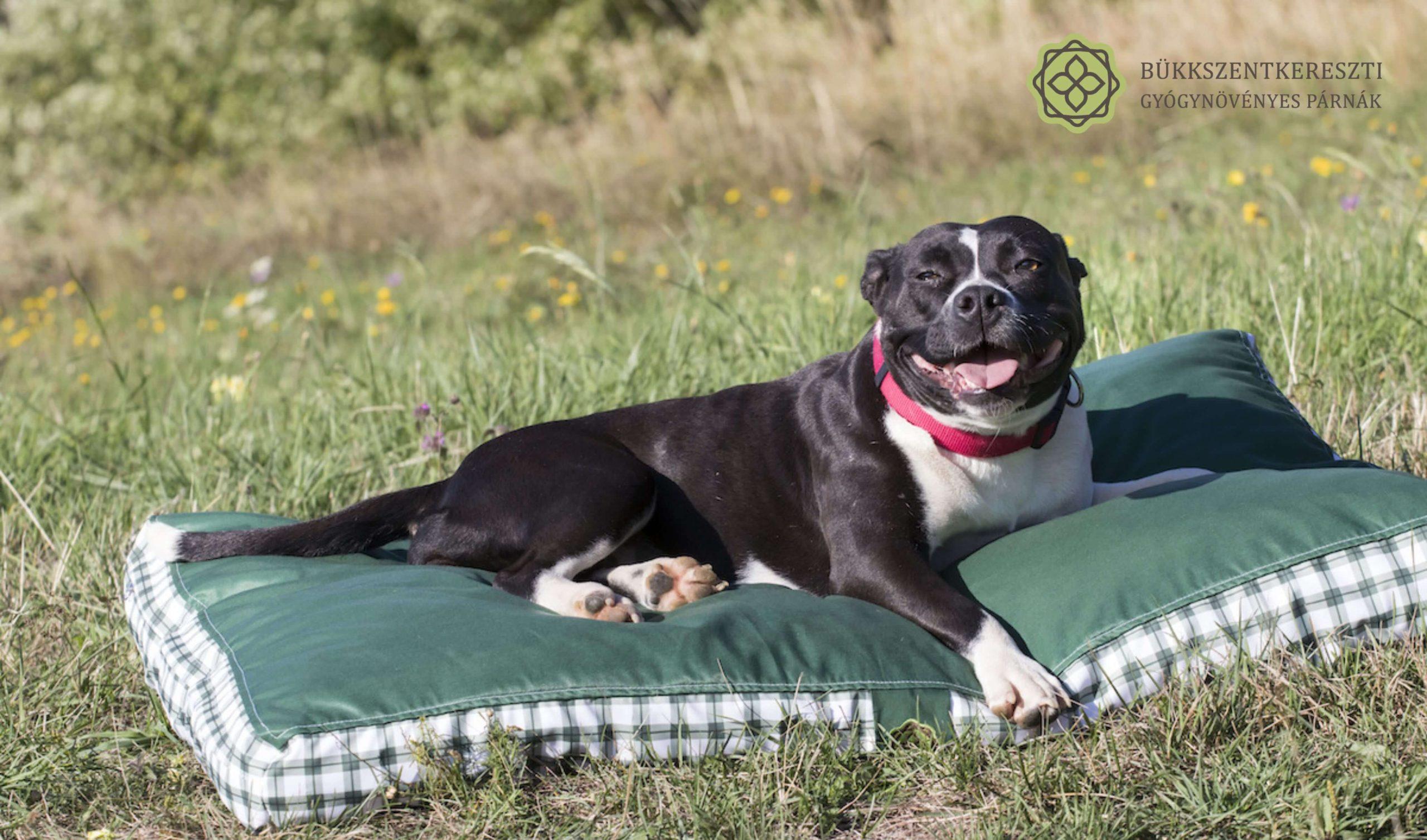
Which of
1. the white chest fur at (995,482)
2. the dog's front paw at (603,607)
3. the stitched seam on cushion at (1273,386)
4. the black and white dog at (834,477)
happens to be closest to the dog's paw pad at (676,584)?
the black and white dog at (834,477)

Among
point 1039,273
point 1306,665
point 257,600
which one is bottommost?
point 1306,665

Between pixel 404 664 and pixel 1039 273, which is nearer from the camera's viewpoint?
pixel 404 664

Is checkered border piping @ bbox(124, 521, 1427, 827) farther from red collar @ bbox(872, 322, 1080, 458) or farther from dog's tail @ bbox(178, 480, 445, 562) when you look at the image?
dog's tail @ bbox(178, 480, 445, 562)

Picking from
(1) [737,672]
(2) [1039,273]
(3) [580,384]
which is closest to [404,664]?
(1) [737,672]

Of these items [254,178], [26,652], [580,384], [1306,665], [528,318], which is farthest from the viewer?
[254,178]

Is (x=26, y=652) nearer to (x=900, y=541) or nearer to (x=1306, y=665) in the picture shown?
(x=900, y=541)

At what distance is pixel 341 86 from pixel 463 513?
1314cm

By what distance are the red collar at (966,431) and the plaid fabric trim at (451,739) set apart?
68 centimetres

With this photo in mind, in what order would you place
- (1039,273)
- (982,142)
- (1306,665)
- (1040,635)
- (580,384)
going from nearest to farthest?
(1306,665), (1040,635), (1039,273), (580,384), (982,142)

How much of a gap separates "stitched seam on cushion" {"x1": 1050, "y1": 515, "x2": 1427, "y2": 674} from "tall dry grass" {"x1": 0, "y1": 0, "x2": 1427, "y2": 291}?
587 centimetres

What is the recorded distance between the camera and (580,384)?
15.0 feet

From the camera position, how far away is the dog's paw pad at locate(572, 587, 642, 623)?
2793 mm

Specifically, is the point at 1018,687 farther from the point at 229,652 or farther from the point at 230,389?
the point at 230,389

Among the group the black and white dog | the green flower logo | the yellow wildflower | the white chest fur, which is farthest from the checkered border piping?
the green flower logo
